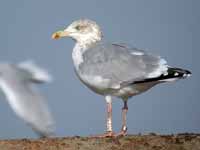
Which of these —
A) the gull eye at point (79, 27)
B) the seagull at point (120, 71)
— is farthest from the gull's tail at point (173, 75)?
the gull eye at point (79, 27)

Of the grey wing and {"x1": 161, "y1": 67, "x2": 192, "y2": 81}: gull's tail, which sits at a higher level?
the grey wing

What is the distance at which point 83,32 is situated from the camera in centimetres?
512

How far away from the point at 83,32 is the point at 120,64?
0.83m

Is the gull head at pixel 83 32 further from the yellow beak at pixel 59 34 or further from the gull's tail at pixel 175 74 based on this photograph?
the gull's tail at pixel 175 74

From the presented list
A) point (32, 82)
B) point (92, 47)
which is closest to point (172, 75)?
point (92, 47)

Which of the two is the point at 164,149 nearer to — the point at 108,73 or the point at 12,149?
the point at 108,73

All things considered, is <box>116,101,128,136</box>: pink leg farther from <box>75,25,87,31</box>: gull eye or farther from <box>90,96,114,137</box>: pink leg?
<box>75,25,87,31</box>: gull eye

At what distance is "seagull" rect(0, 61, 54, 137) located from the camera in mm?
4235

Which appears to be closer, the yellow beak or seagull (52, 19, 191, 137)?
seagull (52, 19, 191, 137)

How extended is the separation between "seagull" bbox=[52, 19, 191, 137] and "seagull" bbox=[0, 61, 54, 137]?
0.52 m

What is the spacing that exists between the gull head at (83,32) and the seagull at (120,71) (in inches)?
9.0

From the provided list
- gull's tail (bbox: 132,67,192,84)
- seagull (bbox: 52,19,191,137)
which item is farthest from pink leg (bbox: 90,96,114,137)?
gull's tail (bbox: 132,67,192,84)

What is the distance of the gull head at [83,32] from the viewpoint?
5.05m

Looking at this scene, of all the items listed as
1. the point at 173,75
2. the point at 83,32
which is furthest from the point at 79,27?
the point at 173,75
